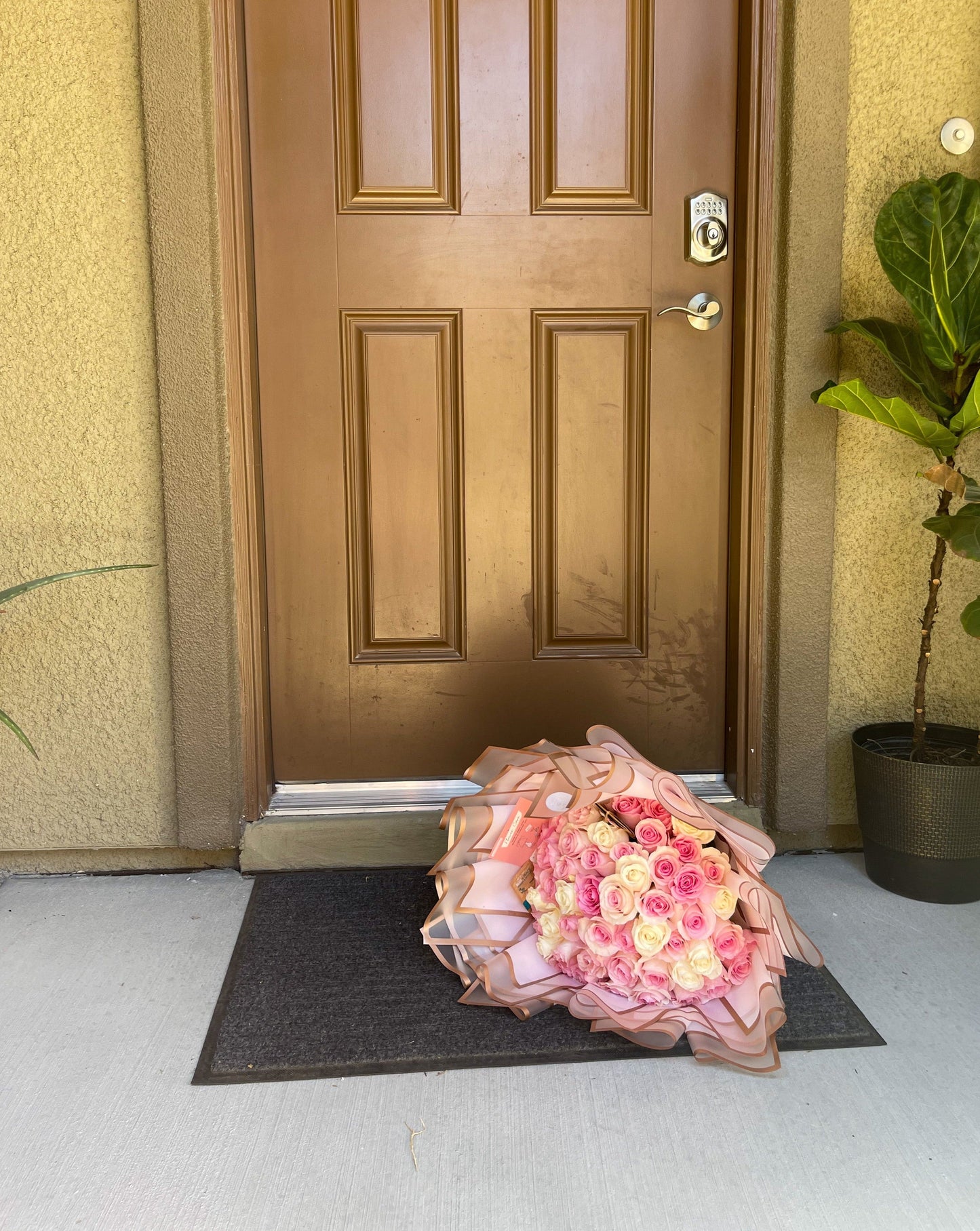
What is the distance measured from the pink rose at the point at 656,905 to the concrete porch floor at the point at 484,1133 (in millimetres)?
221

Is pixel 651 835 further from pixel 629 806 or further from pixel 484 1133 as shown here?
pixel 484 1133

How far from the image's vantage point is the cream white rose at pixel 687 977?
Answer: 149 cm

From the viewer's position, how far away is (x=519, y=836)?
1.70 m

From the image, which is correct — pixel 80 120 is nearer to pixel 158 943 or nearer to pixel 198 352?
pixel 198 352

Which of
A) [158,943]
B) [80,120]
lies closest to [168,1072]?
[158,943]

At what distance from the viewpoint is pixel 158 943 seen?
1855mm

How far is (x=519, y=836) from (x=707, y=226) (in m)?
1.34

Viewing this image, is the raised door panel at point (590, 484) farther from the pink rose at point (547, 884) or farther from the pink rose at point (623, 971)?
the pink rose at point (623, 971)

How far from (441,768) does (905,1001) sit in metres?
1.05

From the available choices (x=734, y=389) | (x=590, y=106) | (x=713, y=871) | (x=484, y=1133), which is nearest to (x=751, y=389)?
(x=734, y=389)

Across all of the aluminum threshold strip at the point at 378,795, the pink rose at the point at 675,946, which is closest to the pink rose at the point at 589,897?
the pink rose at the point at 675,946

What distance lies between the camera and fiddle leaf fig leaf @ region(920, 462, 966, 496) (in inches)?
69.9

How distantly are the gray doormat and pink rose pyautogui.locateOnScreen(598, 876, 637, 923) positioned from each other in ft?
Result: 0.69

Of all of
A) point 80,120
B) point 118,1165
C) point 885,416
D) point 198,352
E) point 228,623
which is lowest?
point 118,1165
